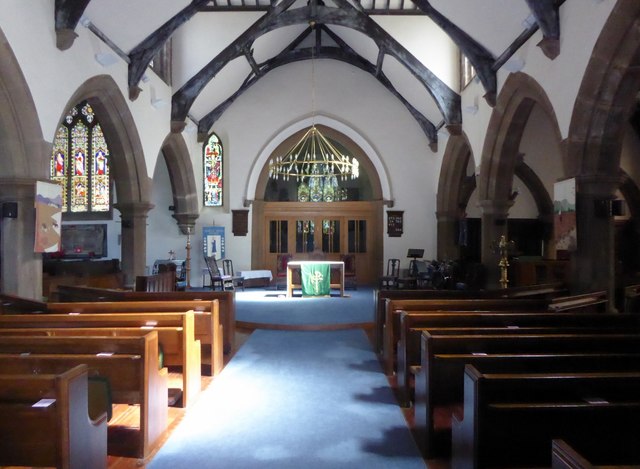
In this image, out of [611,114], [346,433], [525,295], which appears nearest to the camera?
[346,433]

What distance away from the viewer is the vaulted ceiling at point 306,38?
6.99 meters

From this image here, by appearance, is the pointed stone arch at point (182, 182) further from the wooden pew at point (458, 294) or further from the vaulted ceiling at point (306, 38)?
the wooden pew at point (458, 294)

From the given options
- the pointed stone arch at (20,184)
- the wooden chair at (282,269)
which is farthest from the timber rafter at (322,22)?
the pointed stone arch at (20,184)

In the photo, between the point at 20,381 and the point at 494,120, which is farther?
the point at 494,120

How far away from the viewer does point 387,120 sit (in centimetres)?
1373

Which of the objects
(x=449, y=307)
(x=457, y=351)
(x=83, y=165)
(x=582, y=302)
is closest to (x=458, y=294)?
(x=449, y=307)

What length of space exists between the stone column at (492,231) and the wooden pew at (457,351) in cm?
579

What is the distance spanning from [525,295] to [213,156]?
391 inches

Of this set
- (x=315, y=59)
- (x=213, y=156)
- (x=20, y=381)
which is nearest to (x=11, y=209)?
(x=20, y=381)

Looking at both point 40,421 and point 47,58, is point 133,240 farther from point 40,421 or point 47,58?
point 40,421

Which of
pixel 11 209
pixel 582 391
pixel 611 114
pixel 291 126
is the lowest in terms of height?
pixel 582 391

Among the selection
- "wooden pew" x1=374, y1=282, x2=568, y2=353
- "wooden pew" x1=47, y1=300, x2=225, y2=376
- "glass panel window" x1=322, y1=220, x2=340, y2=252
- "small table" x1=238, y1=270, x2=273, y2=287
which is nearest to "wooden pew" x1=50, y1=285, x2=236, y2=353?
"wooden pew" x1=47, y1=300, x2=225, y2=376

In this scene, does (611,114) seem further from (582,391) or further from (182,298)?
(182,298)

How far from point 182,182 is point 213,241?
1875mm
